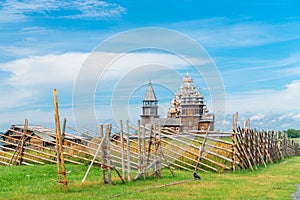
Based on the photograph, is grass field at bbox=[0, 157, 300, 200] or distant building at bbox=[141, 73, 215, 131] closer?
grass field at bbox=[0, 157, 300, 200]

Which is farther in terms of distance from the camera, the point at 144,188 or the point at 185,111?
the point at 185,111

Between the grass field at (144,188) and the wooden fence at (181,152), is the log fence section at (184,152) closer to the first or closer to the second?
the wooden fence at (181,152)

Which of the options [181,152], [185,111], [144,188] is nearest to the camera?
[144,188]

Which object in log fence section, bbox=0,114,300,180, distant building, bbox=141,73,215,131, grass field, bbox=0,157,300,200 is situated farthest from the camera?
distant building, bbox=141,73,215,131

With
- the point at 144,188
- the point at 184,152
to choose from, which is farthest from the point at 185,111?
the point at 144,188

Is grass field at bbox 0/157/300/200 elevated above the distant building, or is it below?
below

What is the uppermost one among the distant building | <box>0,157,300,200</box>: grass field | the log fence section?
the distant building

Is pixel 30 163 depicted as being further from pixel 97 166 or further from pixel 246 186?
pixel 246 186

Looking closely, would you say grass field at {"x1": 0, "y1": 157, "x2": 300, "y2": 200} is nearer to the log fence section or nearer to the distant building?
the log fence section

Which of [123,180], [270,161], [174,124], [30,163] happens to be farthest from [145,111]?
[123,180]

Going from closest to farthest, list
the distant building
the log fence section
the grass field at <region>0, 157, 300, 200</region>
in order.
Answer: the grass field at <region>0, 157, 300, 200</region> → the log fence section → the distant building

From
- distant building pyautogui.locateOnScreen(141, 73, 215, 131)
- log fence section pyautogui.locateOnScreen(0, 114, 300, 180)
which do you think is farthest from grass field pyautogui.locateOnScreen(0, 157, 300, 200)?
distant building pyautogui.locateOnScreen(141, 73, 215, 131)

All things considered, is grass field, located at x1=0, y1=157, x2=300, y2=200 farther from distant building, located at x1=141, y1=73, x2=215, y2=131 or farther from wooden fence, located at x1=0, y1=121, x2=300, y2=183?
distant building, located at x1=141, y1=73, x2=215, y2=131

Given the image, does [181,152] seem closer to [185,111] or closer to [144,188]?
[144,188]
